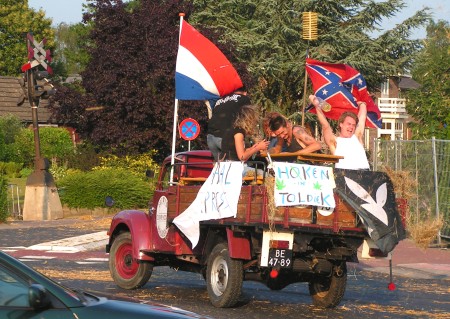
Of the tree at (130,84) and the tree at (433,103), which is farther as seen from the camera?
the tree at (130,84)

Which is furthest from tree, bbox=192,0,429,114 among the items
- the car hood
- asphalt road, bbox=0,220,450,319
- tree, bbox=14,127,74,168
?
the car hood

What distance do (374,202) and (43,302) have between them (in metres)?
6.06

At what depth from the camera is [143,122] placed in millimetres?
39969

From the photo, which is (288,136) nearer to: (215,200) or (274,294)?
(215,200)

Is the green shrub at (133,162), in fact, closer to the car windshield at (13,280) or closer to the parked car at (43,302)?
the parked car at (43,302)

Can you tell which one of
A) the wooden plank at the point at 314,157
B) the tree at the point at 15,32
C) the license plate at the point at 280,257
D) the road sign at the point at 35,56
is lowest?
the license plate at the point at 280,257

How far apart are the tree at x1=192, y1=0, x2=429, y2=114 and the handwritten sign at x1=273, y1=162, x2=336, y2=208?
38260 mm

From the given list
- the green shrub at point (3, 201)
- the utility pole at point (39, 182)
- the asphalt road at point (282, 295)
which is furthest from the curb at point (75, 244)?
the utility pole at point (39, 182)

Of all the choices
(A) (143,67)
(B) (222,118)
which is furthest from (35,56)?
(B) (222,118)

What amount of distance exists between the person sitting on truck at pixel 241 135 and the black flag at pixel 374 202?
1.15 m

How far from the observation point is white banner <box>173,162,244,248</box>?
1181 centimetres

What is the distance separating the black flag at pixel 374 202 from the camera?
11.3m

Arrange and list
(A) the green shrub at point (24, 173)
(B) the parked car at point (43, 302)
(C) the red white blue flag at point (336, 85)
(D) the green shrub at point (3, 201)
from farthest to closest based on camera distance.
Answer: (A) the green shrub at point (24, 173), (D) the green shrub at point (3, 201), (C) the red white blue flag at point (336, 85), (B) the parked car at point (43, 302)

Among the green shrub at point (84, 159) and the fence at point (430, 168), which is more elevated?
the green shrub at point (84, 159)
